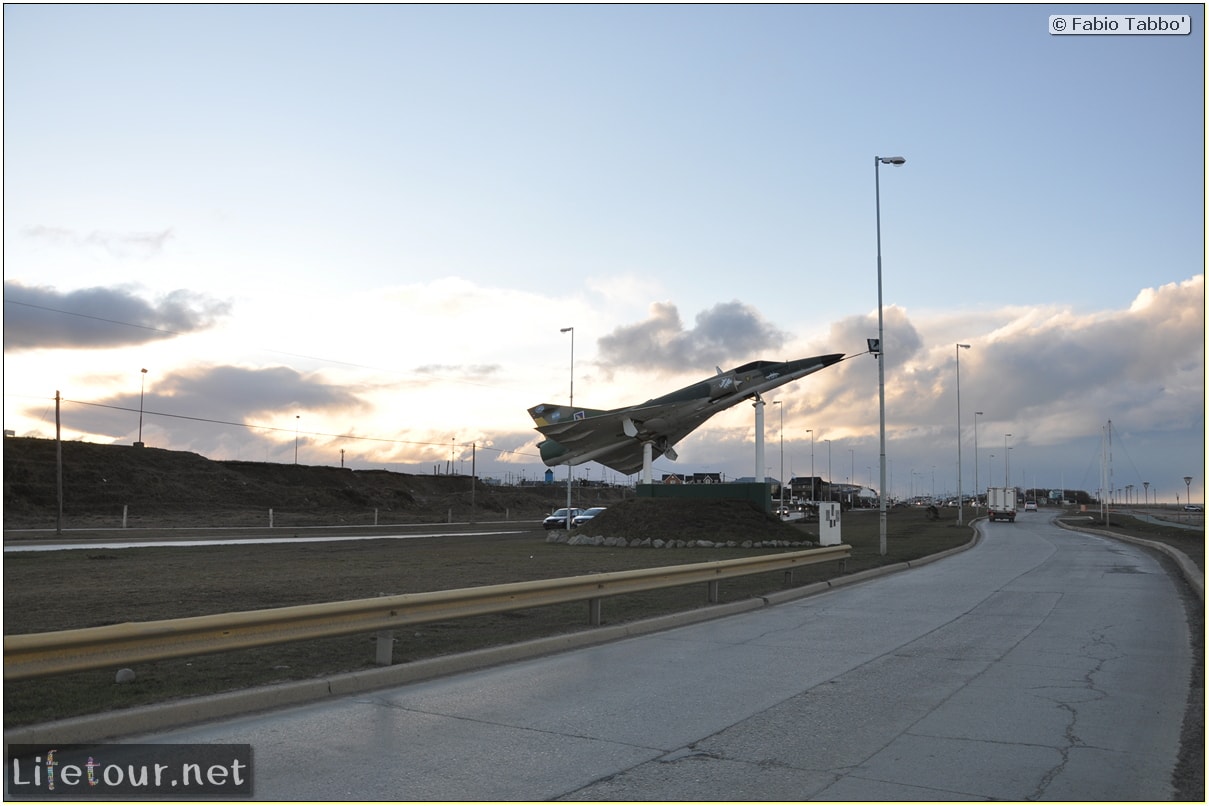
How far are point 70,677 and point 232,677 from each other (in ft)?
5.05

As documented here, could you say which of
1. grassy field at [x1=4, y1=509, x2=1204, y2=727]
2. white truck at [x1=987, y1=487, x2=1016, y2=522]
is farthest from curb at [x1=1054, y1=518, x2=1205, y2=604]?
white truck at [x1=987, y1=487, x2=1016, y2=522]

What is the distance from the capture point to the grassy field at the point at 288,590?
8062 millimetres

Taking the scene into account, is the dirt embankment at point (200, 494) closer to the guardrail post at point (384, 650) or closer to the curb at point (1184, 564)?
the curb at point (1184, 564)

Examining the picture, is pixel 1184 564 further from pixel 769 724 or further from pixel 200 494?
pixel 200 494

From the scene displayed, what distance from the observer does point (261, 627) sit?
303 inches

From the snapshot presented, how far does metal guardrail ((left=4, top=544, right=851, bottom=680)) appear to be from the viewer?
6.29 m

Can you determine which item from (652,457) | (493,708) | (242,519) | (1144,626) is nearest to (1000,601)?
(1144,626)

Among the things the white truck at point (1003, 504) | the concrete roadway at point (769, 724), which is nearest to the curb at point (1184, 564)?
the concrete roadway at point (769, 724)

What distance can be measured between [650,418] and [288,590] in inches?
982

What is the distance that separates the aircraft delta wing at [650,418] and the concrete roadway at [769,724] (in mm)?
26094

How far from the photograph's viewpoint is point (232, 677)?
822 centimetres

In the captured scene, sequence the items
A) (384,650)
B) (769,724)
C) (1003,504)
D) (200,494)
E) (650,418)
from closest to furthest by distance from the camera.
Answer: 1. (769,724)
2. (384,650)
3. (650,418)
4. (1003,504)
5. (200,494)

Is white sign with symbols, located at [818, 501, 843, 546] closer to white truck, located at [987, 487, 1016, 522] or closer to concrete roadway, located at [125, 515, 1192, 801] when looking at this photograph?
concrete roadway, located at [125, 515, 1192, 801]

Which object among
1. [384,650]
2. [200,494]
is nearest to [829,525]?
Result: [384,650]
